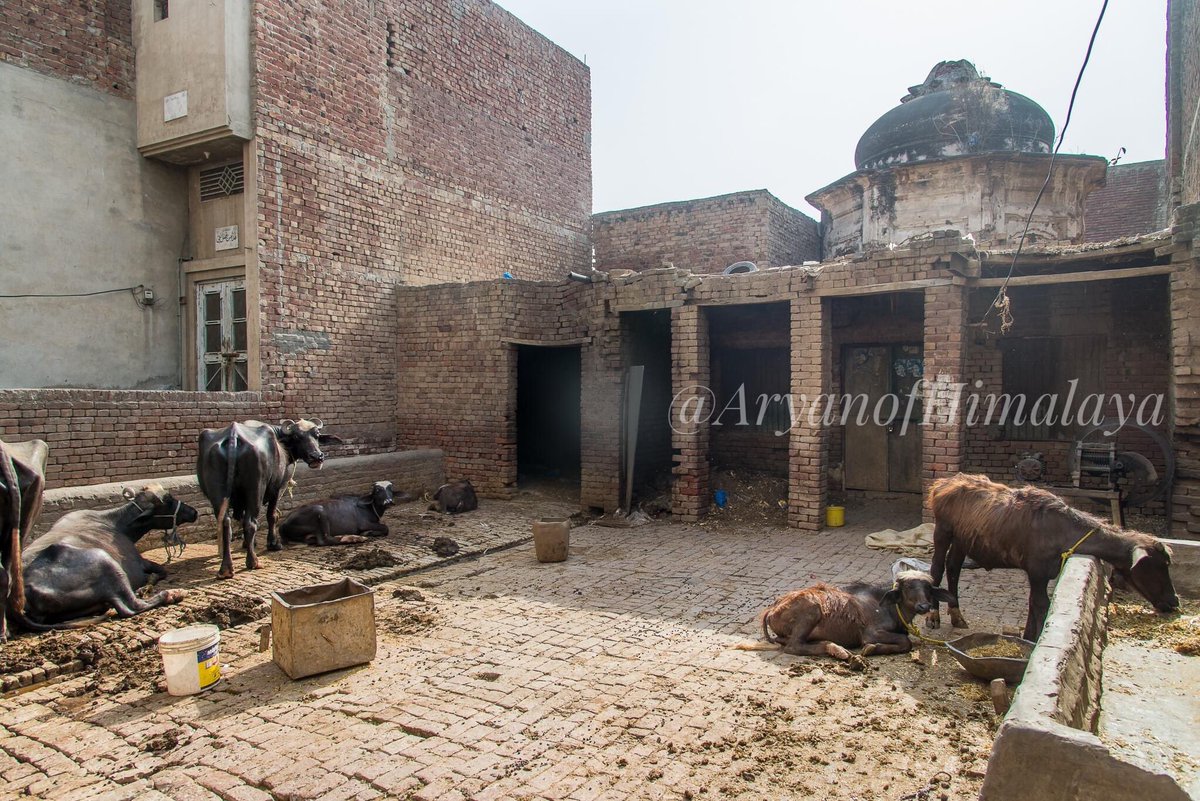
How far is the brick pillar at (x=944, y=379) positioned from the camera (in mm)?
9156

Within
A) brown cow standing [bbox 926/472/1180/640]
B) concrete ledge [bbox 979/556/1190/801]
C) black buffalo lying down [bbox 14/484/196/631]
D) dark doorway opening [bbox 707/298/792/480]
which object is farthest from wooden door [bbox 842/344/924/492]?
black buffalo lying down [bbox 14/484/196/631]

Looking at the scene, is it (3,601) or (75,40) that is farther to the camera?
(75,40)

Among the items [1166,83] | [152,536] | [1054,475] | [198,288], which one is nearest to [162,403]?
[152,536]

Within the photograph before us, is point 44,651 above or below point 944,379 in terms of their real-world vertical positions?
below

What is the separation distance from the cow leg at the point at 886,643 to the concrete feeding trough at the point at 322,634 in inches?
147

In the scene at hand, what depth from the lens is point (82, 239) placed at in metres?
11.2

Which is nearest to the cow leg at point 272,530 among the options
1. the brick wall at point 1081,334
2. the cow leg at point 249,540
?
the cow leg at point 249,540

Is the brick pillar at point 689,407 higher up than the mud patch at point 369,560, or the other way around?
the brick pillar at point 689,407

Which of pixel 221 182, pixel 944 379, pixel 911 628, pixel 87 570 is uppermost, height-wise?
pixel 221 182

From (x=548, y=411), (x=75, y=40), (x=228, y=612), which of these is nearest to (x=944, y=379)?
(x=548, y=411)

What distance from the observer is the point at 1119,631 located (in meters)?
5.18

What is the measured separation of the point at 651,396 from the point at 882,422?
3994 mm

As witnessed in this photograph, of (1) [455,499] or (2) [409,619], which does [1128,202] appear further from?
(2) [409,619]

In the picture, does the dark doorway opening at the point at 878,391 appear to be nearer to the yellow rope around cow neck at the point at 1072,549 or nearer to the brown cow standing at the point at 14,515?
the yellow rope around cow neck at the point at 1072,549
